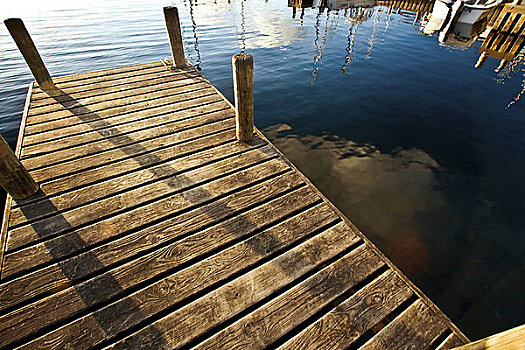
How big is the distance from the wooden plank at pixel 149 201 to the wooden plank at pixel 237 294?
1.13 metres

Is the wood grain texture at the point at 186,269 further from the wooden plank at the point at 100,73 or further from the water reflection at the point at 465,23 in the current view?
the water reflection at the point at 465,23

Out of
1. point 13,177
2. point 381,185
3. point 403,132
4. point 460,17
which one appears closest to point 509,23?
point 460,17

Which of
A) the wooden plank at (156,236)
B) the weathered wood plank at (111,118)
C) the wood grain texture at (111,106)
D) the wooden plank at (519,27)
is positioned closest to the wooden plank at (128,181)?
the wooden plank at (156,236)

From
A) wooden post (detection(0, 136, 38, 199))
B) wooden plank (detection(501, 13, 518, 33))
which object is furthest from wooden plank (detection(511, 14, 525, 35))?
wooden post (detection(0, 136, 38, 199))

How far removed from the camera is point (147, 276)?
2641mm

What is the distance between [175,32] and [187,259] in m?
6.17

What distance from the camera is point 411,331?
238 cm

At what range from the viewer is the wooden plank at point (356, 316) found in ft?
7.52

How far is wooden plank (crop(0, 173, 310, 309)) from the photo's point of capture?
8.22ft

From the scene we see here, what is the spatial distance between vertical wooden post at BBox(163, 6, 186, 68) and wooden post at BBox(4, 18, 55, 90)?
2.96 meters

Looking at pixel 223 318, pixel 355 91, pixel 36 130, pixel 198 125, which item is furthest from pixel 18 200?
pixel 355 91

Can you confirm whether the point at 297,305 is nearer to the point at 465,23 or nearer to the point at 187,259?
the point at 187,259

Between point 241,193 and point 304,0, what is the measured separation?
→ 2633 centimetres

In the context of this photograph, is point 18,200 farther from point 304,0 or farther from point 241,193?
point 304,0
